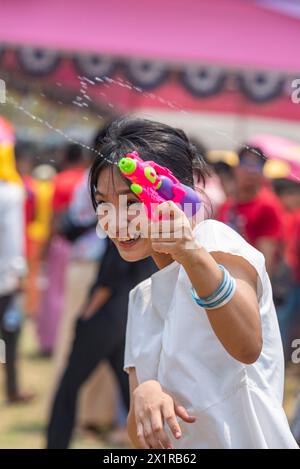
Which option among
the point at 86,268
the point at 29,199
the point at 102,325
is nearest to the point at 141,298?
the point at 102,325

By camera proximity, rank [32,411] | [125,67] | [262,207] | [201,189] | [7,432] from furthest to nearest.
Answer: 1. [125,67]
2. [32,411]
3. [7,432]
4. [262,207]
5. [201,189]

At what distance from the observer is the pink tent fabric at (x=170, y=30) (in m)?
6.13

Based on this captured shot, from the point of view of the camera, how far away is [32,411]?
5.64 metres

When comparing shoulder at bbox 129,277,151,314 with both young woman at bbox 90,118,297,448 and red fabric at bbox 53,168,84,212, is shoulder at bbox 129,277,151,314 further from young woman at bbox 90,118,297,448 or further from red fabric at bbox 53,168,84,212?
red fabric at bbox 53,168,84,212

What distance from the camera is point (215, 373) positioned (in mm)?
1683

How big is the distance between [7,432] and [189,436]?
345 centimetres

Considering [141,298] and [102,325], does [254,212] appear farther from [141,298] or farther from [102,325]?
[141,298]

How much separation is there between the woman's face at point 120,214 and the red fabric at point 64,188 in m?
4.23

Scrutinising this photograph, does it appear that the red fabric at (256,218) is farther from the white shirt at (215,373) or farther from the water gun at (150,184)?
the water gun at (150,184)

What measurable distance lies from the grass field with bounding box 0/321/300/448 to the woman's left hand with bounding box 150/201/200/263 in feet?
10.9

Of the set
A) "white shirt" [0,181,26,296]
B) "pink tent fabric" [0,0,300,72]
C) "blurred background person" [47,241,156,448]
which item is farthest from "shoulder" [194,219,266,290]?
"pink tent fabric" [0,0,300,72]

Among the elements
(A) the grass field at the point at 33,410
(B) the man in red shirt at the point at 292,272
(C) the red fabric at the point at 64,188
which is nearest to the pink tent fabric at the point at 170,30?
(C) the red fabric at the point at 64,188

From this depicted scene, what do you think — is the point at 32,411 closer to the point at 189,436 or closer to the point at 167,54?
the point at 167,54

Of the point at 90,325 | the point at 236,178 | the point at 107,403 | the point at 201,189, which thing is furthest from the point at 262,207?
the point at 201,189
